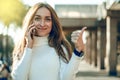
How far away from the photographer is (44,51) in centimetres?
350

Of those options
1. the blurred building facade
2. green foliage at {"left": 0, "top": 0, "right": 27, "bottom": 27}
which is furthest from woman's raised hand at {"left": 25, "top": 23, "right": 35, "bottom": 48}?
green foliage at {"left": 0, "top": 0, "right": 27, "bottom": 27}

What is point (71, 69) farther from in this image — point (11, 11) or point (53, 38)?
point (11, 11)

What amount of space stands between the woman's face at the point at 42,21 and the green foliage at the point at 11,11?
117 feet

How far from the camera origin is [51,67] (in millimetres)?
3418

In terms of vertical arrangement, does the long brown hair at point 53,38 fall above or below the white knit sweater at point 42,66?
above

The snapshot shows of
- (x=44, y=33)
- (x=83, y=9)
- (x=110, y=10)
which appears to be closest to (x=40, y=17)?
(x=44, y=33)

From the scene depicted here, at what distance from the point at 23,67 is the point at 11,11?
3821 cm

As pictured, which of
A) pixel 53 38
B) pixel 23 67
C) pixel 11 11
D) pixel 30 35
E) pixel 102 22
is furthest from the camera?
pixel 102 22

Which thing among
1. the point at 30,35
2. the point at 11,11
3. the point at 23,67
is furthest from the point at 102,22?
the point at 23,67

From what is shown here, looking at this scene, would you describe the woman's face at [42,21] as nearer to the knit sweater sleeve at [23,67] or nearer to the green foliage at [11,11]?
the knit sweater sleeve at [23,67]

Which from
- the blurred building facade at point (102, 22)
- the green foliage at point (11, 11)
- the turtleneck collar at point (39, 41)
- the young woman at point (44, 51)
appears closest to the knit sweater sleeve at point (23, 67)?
the young woman at point (44, 51)

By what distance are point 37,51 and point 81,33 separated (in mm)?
384

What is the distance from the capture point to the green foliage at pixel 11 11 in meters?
39.4

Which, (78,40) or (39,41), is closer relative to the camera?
(78,40)
